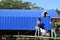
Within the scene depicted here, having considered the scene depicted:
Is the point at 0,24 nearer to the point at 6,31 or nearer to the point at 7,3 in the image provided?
the point at 6,31

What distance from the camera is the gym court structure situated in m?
21.9

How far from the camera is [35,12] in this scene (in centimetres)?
2331

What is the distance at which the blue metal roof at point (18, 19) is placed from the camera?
862 inches

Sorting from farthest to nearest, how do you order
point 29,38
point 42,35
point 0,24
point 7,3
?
point 7,3, point 0,24, point 29,38, point 42,35

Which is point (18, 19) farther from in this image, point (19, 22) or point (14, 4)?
point (14, 4)

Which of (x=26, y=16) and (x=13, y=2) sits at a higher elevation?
(x=13, y=2)

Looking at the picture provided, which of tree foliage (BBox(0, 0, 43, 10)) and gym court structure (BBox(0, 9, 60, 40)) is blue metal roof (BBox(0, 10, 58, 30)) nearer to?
gym court structure (BBox(0, 9, 60, 40))

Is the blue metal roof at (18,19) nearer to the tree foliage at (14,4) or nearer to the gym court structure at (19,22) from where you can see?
the gym court structure at (19,22)

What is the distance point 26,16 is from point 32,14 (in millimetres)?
825

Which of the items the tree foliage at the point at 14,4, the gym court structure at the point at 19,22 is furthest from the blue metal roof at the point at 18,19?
the tree foliage at the point at 14,4

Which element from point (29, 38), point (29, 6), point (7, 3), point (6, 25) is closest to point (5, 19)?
point (6, 25)

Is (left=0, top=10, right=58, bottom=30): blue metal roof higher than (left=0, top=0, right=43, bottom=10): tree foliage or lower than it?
lower

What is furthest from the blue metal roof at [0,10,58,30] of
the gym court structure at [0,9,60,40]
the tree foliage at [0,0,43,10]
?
the tree foliage at [0,0,43,10]

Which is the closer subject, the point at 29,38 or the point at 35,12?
the point at 29,38
